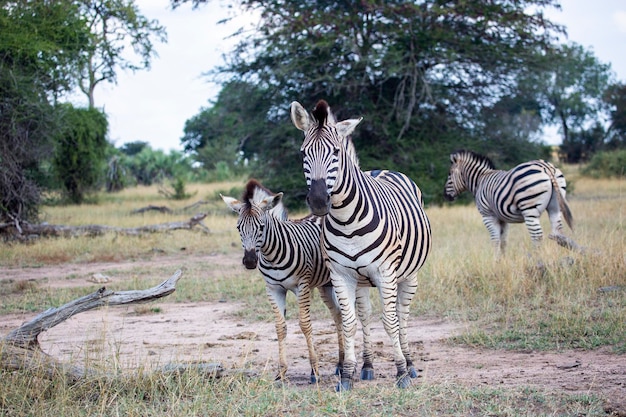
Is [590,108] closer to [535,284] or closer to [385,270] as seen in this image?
[535,284]

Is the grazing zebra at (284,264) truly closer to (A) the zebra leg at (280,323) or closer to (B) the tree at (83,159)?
(A) the zebra leg at (280,323)

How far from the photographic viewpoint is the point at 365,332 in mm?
5988

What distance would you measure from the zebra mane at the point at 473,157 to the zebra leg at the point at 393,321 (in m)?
7.15

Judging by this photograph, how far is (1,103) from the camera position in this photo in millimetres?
15758

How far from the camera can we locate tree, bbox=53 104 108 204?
85.9 ft

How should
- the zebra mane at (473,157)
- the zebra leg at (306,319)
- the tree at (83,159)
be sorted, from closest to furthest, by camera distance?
the zebra leg at (306,319)
the zebra mane at (473,157)
the tree at (83,159)

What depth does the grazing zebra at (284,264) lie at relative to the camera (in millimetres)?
6043

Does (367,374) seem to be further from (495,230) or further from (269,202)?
(495,230)

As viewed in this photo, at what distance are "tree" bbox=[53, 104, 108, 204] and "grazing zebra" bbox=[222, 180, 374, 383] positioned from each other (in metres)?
20.6

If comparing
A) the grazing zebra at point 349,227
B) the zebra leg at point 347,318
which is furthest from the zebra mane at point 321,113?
the zebra leg at point 347,318

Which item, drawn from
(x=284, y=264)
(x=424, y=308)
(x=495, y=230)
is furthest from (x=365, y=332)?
(x=495, y=230)

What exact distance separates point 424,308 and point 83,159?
21.5 metres

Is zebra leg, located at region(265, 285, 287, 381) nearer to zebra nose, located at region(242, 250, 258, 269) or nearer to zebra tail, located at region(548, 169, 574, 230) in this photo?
zebra nose, located at region(242, 250, 258, 269)

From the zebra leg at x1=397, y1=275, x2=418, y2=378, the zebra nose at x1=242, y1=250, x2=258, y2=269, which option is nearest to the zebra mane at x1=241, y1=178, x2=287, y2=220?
the zebra nose at x1=242, y1=250, x2=258, y2=269
